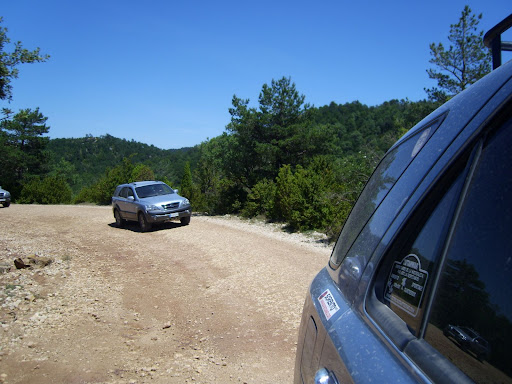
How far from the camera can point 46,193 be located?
111 feet

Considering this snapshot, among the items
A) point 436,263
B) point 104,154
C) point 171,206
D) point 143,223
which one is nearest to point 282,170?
point 171,206

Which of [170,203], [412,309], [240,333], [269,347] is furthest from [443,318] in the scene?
[170,203]

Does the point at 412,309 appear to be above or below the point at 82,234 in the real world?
above

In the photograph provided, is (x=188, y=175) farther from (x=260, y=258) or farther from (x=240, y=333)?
(x=240, y=333)

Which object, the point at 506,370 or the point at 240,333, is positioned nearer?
the point at 506,370

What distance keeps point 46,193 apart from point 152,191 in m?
23.6

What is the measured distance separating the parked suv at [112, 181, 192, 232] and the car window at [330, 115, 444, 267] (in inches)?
486

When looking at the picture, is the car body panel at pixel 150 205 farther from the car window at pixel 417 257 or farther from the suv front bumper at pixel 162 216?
the car window at pixel 417 257

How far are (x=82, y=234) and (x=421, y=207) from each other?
14058 mm

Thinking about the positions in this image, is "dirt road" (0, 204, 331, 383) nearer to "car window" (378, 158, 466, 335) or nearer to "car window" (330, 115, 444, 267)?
"car window" (330, 115, 444, 267)

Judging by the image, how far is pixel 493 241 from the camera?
3.17 feet

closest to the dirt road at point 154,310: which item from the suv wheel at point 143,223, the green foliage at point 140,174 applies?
the suv wheel at point 143,223

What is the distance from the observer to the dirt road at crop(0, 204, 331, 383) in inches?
171

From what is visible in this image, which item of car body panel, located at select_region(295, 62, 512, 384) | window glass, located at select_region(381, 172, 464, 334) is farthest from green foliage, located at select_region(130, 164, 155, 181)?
window glass, located at select_region(381, 172, 464, 334)
